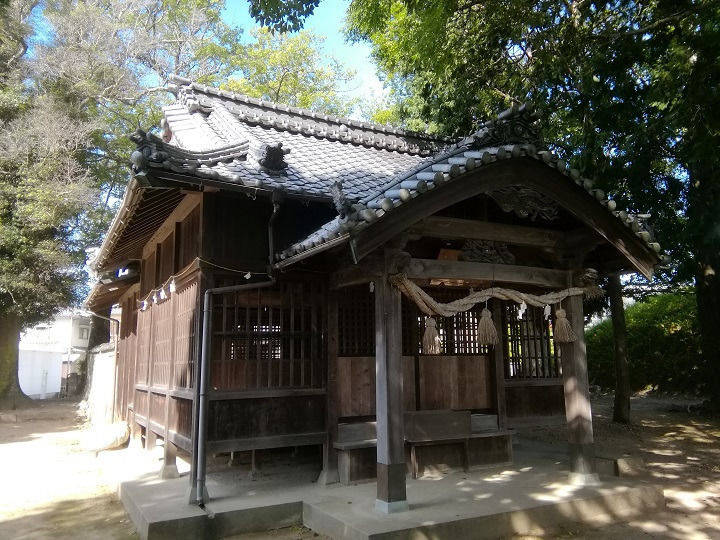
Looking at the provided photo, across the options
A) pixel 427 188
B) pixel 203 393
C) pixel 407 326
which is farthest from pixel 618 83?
pixel 203 393

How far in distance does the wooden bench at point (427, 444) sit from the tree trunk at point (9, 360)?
22241 millimetres

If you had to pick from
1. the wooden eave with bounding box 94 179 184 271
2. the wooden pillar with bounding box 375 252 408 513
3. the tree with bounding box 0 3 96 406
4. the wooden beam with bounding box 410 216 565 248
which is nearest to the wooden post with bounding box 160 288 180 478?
the wooden eave with bounding box 94 179 184 271

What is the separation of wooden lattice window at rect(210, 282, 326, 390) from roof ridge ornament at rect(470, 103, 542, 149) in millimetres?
3326

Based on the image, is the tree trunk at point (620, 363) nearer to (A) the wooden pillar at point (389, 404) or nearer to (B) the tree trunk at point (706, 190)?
(B) the tree trunk at point (706, 190)

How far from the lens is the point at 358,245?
5934 mm

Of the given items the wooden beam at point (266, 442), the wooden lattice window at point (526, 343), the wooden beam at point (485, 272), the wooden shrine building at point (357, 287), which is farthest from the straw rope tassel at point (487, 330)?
the wooden lattice window at point (526, 343)

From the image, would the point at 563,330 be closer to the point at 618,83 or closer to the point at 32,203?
the point at 618,83

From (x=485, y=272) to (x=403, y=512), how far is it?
10.8 ft

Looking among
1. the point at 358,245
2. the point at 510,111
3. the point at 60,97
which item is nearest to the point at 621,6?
the point at 510,111

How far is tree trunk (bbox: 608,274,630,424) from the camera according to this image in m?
13.5

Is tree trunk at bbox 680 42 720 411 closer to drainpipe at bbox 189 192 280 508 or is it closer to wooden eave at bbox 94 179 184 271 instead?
drainpipe at bbox 189 192 280 508

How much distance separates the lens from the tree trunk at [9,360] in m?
24.0

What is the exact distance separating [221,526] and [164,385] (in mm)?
3754

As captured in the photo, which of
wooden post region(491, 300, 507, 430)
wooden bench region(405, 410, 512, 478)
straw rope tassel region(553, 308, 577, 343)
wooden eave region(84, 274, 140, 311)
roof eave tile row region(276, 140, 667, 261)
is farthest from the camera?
wooden eave region(84, 274, 140, 311)
